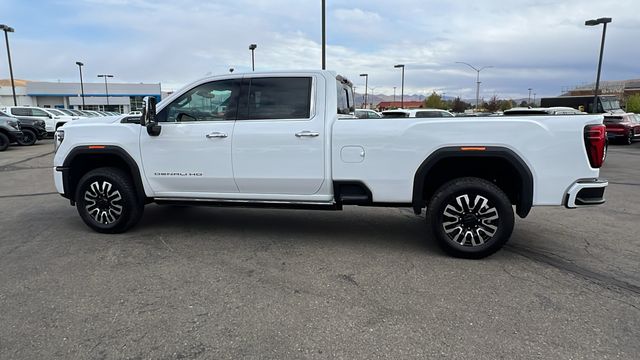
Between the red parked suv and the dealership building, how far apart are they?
73000 millimetres

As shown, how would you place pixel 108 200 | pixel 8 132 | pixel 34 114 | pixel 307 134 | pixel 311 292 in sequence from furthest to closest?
pixel 34 114 < pixel 8 132 < pixel 108 200 < pixel 307 134 < pixel 311 292

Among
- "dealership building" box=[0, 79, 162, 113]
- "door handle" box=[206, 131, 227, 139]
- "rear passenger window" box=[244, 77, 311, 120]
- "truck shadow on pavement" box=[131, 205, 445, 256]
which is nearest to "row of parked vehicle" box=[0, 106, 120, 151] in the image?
"truck shadow on pavement" box=[131, 205, 445, 256]

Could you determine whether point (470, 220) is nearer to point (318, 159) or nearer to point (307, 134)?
point (318, 159)

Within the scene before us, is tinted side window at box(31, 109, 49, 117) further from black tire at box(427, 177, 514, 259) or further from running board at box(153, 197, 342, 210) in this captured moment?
black tire at box(427, 177, 514, 259)

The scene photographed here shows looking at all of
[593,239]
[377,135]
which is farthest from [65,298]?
[593,239]

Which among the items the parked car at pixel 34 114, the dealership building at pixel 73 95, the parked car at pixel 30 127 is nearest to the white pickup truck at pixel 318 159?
the parked car at pixel 30 127

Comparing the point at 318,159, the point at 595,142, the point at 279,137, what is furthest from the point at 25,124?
the point at 595,142

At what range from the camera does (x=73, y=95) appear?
263 ft

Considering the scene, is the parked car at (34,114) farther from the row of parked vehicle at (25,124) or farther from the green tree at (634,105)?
the green tree at (634,105)

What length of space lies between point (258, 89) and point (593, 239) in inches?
174

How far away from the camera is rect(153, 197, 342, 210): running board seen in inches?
197

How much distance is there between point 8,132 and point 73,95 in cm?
7168

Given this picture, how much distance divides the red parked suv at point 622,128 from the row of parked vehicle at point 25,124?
21694 mm

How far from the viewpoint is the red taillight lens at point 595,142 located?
13.7 feet
